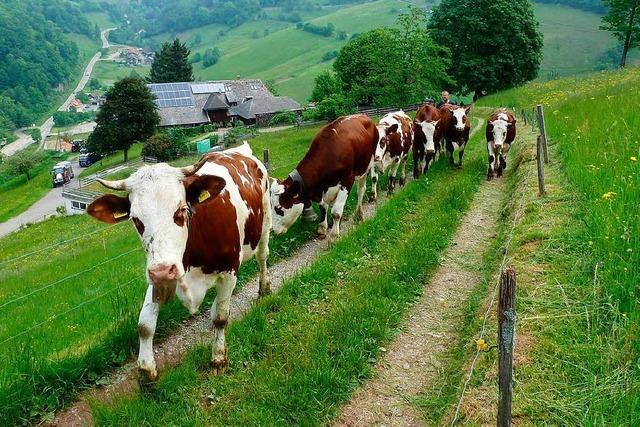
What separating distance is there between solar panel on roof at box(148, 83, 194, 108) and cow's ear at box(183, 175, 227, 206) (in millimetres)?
65176

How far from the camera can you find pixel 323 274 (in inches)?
310

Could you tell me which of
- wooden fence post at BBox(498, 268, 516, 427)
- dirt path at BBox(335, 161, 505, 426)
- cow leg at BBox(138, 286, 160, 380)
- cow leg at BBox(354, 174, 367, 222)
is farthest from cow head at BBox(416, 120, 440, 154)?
wooden fence post at BBox(498, 268, 516, 427)

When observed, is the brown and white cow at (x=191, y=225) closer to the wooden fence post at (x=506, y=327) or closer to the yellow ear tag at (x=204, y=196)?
the yellow ear tag at (x=204, y=196)

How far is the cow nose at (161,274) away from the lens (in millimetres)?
3904

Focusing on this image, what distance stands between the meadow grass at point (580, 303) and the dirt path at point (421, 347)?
0.86 metres

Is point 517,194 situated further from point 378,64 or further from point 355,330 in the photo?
point 378,64

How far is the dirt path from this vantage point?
4.93m

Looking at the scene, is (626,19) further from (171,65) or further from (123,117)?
(171,65)

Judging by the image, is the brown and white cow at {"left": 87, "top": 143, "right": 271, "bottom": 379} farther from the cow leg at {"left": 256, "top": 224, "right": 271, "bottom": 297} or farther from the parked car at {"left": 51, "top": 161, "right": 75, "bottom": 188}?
the parked car at {"left": 51, "top": 161, "right": 75, "bottom": 188}

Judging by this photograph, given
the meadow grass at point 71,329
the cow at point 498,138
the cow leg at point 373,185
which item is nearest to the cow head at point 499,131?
the cow at point 498,138

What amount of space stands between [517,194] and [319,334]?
676 centimetres

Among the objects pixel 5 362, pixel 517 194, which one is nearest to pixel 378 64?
pixel 517 194

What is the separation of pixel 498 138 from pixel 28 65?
555 ft

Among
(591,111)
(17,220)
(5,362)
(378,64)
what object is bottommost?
(17,220)
